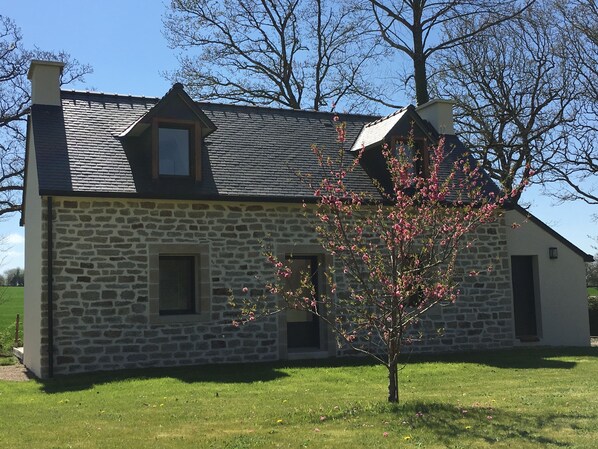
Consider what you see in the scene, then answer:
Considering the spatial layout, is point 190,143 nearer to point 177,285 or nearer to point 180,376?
point 177,285

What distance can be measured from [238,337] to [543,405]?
7.01 metres

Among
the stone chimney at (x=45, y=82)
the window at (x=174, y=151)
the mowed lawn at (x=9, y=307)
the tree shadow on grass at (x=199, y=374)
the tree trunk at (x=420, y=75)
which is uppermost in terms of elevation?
the tree trunk at (x=420, y=75)

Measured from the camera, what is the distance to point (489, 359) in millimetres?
13883

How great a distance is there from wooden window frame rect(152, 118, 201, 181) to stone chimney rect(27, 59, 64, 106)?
102 inches

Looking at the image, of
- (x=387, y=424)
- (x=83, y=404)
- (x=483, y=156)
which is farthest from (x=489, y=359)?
(x=483, y=156)

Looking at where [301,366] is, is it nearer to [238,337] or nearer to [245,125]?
[238,337]

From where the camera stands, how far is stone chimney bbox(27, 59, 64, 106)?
14453 millimetres

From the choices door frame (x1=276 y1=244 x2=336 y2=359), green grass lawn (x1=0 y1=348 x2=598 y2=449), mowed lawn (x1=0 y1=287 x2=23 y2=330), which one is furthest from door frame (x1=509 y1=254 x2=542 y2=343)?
mowed lawn (x1=0 y1=287 x2=23 y2=330)

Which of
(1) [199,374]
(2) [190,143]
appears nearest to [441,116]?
(2) [190,143]

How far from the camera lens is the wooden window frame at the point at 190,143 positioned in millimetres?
13586

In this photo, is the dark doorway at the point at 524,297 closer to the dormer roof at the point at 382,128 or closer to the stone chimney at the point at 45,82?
the dormer roof at the point at 382,128

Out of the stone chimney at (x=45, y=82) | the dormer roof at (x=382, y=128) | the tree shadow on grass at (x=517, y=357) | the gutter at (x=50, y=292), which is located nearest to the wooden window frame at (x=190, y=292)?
the gutter at (x=50, y=292)

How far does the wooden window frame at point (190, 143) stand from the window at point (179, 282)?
150 cm

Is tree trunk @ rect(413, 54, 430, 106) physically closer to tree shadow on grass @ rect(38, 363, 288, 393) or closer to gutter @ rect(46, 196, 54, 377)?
tree shadow on grass @ rect(38, 363, 288, 393)
